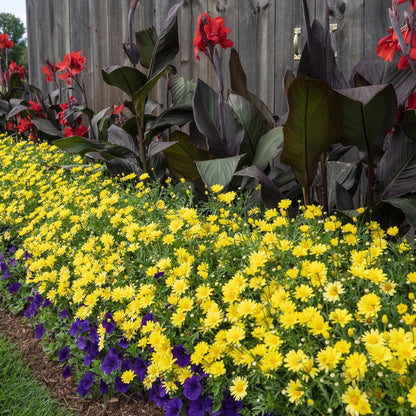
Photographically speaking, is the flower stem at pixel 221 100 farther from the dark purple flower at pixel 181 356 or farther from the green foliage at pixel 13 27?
the green foliage at pixel 13 27

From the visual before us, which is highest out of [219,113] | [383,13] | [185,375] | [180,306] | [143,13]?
[143,13]

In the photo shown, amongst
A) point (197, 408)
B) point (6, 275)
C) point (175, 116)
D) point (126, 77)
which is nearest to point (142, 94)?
point (126, 77)

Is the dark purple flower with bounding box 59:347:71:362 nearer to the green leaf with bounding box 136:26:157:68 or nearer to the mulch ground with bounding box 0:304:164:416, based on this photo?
the mulch ground with bounding box 0:304:164:416

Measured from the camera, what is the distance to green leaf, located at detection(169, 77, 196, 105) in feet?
11.1

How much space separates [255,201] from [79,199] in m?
1.02

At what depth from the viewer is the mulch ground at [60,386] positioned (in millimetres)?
1778

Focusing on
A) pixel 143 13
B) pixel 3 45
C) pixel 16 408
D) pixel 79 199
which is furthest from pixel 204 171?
pixel 3 45

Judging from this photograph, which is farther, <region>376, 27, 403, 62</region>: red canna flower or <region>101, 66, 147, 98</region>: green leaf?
<region>101, 66, 147, 98</region>: green leaf

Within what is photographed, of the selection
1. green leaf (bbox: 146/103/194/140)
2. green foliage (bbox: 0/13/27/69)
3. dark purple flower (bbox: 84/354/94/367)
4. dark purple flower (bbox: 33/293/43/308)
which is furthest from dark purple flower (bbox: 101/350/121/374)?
green foliage (bbox: 0/13/27/69)

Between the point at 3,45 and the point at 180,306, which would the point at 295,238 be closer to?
the point at 180,306

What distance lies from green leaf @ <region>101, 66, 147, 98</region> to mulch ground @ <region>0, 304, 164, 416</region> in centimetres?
158

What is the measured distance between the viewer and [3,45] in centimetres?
569

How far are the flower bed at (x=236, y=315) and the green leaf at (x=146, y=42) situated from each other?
1371 millimetres

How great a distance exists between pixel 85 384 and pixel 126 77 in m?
1.95
